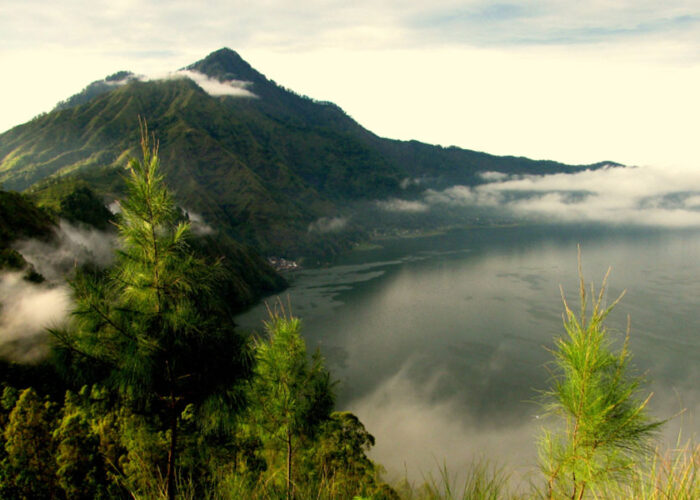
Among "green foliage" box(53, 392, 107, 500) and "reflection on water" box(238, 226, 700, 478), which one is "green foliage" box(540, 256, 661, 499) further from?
"green foliage" box(53, 392, 107, 500)

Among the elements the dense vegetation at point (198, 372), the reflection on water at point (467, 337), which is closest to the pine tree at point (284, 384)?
the dense vegetation at point (198, 372)

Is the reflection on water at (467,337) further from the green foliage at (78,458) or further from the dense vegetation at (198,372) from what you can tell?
the green foliage at (78,458)

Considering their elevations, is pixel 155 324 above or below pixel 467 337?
above

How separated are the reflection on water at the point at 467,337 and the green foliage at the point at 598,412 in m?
1.28

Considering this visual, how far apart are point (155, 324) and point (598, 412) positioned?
4678 millimetres

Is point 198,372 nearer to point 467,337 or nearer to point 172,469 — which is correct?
point 172,469

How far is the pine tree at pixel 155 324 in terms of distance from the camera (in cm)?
424

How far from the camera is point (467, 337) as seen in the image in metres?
51.2

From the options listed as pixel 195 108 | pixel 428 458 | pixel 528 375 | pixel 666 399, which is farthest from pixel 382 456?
pixel 195 108

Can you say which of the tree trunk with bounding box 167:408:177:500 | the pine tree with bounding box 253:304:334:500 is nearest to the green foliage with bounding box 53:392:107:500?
the pine tree with bounding box 253:304:334:500

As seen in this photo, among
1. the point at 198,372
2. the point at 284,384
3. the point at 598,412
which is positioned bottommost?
the point at 284,384

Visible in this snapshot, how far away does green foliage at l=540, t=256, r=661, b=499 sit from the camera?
375 cm

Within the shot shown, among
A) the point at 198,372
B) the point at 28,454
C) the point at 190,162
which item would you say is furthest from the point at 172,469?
the point at 190,162

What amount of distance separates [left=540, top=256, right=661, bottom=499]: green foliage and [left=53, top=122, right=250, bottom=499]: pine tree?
371cm
